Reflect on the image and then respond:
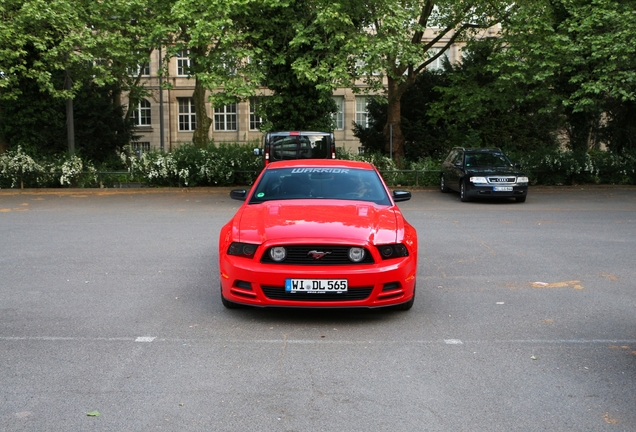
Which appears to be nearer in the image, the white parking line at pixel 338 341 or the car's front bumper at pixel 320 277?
the white parking line at pixel 338 341

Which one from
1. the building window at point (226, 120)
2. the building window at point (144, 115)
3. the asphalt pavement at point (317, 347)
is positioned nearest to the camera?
the asphalt pavement at point (317, 347)

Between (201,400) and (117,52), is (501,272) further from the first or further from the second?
(117,52)

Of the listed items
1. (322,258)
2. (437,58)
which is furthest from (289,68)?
(437,58)

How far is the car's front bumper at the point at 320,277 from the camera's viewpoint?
688cm

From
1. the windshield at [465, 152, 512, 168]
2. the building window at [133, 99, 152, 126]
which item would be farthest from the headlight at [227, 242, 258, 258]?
the building window at [133, 99, 152, 126]

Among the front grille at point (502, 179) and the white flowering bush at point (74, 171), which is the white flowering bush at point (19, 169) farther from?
the front grille at point (502, 179)

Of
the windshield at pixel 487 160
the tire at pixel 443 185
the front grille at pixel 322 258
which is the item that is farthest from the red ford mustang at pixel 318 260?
the tire at pixel 443 185

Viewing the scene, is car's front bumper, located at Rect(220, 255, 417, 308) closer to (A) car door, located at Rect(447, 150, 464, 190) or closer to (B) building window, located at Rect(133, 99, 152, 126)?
(A) car door, located at Rect(447, 150, 464, 190)

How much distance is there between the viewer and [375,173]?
9.12 m

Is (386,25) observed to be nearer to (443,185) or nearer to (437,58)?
(443,185)

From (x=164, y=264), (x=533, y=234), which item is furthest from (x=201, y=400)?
(x=533, y=234)

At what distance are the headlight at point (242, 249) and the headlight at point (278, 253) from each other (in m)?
0.17

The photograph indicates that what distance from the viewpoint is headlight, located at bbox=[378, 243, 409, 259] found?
709cm

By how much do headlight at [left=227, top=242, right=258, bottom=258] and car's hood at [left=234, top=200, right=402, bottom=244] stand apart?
54 millimetres
